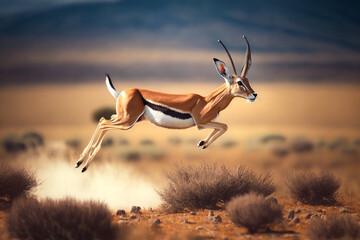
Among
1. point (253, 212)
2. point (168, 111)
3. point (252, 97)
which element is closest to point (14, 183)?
point (168, 111)

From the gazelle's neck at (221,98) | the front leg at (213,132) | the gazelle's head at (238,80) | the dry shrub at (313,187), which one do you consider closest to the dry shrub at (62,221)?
the front leg at (213,132)

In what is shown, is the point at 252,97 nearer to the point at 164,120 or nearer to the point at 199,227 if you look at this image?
the point at 164,120

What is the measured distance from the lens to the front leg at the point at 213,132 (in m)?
12.0

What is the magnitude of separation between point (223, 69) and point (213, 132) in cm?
167

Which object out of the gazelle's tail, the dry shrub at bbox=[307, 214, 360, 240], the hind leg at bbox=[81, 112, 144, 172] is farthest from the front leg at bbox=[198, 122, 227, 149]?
the dry shrub at bbox=[307, 214, 360, 240]

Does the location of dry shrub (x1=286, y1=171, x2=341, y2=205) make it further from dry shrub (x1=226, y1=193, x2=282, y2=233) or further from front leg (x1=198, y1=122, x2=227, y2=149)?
front leg (x1=198, y1=122, x2=227, y2=149)

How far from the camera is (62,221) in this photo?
10039 millimetres

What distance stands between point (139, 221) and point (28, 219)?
9.76ft

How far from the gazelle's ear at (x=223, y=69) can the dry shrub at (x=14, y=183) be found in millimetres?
6494

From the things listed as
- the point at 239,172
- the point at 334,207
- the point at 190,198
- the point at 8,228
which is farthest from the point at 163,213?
the point at 334,207

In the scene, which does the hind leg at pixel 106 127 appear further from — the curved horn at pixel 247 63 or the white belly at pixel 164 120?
the curved horn at pixel 247 63

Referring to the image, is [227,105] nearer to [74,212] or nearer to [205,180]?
[205,180]

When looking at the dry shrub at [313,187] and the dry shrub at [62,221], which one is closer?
the dry shrub at [62,221]

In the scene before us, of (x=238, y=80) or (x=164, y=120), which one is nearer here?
(x=164, y=120)
